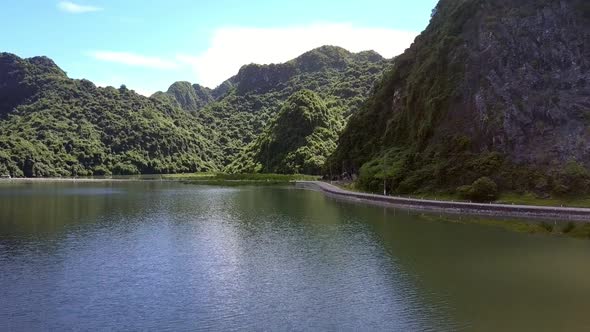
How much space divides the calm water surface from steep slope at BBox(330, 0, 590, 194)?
2664 centimetres

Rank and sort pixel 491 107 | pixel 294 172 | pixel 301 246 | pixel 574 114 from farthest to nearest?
pixel 294 172
pixel 491 107
pixel 574 114
pixel 301 246

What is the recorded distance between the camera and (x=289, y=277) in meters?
36.3

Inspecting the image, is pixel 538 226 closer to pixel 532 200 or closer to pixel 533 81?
pixel 532 200

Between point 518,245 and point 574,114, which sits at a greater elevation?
point 574,114

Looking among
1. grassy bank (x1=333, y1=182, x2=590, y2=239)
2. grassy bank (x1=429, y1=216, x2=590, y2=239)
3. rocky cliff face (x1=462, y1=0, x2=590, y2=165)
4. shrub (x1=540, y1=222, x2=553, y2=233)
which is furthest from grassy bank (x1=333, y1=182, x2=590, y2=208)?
shrub (x1=540, y1=222, x2=553, y2=233)

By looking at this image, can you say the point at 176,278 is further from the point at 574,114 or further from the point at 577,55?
the point at 577,55

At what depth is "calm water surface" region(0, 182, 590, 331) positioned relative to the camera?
89.8ft

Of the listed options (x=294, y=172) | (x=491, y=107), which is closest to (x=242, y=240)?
(x=491, y=107)

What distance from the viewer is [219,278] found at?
119 feet

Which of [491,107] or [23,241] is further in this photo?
[491,107]

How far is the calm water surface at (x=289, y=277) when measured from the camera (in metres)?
27.4

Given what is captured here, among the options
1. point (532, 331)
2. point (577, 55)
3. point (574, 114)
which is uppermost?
point (577, 55)

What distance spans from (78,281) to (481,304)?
26.1 metres

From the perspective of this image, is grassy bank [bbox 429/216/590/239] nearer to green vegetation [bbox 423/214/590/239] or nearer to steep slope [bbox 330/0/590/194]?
green vegetation [bbox 423/214/590/239]
